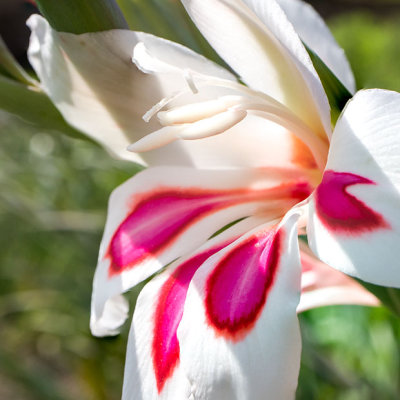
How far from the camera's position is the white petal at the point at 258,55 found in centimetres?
33

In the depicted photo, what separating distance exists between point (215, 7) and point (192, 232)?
115 millimetres

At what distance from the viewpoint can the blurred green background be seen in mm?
889

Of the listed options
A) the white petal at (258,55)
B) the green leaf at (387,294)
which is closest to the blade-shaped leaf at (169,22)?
the white petal at (258,55)

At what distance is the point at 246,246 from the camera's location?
0.33m

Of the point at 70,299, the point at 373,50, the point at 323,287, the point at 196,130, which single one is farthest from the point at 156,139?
the point at 373,50

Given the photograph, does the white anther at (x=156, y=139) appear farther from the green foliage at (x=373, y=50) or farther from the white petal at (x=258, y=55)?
the green foliage at (x=373, y=50)

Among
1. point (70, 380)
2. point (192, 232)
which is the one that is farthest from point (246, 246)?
point (70, 380)

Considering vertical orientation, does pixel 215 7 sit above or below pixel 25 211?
above

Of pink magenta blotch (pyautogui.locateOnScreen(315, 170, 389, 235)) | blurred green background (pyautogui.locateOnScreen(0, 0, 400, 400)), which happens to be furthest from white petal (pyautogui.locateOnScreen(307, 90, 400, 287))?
blurred green background (pyautogui.locateOnScreen(0, 0, 400, 400))

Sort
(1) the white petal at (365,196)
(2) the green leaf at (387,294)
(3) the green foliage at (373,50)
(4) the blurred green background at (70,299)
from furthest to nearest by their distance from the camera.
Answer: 1. (3) the green foliage at (373,50)
2. (4) the blurred green background at (70,299)
3. (2) the green leaf at (387,294)
4. (1) the white petal at (365,196)

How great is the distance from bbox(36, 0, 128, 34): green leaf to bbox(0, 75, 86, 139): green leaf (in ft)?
0.17

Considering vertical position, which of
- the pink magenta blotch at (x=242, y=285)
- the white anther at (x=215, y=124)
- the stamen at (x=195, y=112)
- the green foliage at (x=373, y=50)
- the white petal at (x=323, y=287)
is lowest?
the green foliage at (x=373, y=50)

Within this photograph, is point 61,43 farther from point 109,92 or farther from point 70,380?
point 70,380

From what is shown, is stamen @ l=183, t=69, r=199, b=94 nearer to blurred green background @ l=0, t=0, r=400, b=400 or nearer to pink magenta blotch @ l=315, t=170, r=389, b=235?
pink magenta blotch @ l=315, t=170, r=389, b=235
